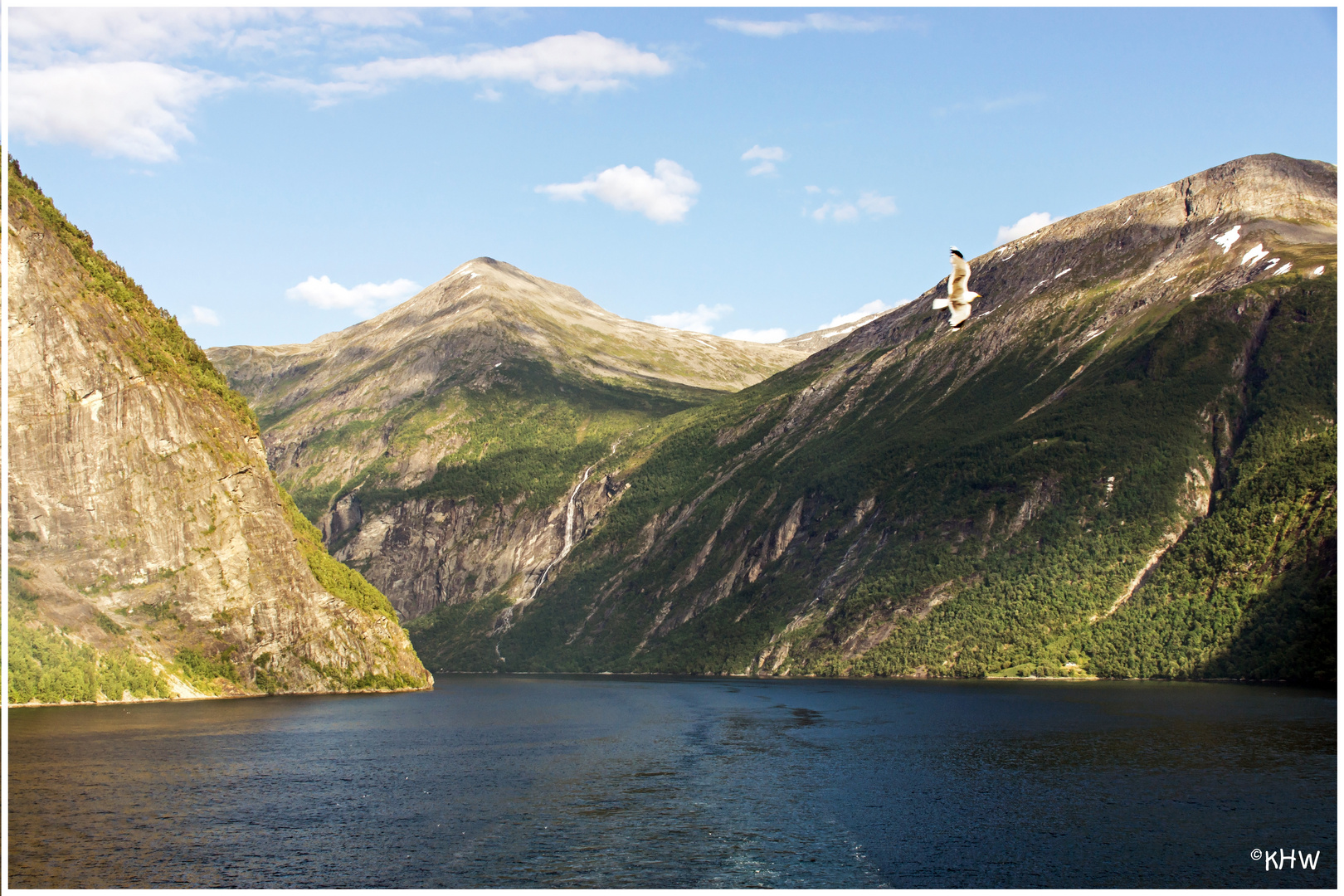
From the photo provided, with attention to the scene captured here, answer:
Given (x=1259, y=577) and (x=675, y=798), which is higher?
(x=1259, y=577)

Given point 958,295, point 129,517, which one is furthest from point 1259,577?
point 958,295

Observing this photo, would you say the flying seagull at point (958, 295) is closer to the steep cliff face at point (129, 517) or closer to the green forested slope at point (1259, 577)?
the steep cliff face at point (129, 517)

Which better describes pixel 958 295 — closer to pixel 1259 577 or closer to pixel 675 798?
pixel 675 798

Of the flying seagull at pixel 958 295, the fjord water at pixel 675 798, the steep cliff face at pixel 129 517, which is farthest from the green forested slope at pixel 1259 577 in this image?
the flying seagull at pixel 958 295

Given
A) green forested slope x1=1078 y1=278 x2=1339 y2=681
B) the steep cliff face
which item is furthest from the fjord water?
green forested slope x1=1078 y1=278 x2=1339 y2=681

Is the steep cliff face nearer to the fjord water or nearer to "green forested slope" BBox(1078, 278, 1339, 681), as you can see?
the fjord water

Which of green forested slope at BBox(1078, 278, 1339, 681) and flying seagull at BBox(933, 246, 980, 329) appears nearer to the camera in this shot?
flying seagull at BBox(933, 246, 980, 329)

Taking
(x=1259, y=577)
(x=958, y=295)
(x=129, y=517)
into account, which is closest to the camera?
(x=958, y=295)
